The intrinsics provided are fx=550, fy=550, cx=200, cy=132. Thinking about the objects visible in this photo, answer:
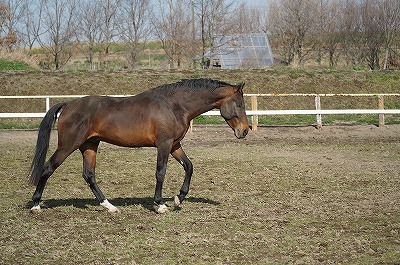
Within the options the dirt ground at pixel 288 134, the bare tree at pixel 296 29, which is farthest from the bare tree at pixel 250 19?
the dirt ground at pixel 288 134

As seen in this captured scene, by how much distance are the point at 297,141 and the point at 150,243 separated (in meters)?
11.3

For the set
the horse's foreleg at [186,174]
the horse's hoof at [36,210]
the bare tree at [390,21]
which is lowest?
the horse's hoof at [36,210]

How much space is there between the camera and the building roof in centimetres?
3238

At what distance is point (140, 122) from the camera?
7.16m

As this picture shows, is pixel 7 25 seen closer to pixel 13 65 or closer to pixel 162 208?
pixel 13 65

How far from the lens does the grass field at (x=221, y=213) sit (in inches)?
208

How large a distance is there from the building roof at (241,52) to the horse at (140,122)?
24.7 meters

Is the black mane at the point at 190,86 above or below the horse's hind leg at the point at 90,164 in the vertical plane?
above

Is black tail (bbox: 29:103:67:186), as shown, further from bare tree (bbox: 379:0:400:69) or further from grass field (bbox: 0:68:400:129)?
bare tree (bbox: 379:0:400:69)

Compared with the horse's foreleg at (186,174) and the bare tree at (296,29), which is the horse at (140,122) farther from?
the bare tree at (296,29)

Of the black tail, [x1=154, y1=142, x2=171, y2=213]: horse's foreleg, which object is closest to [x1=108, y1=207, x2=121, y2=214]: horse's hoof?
[x1=154, y1=142, x2=171, y2=213]: horse's foreleg

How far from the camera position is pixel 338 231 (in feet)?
20.0

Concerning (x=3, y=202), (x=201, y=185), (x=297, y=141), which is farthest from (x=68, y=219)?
(x=297, y=141)

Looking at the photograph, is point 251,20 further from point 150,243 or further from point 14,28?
point 150,243
